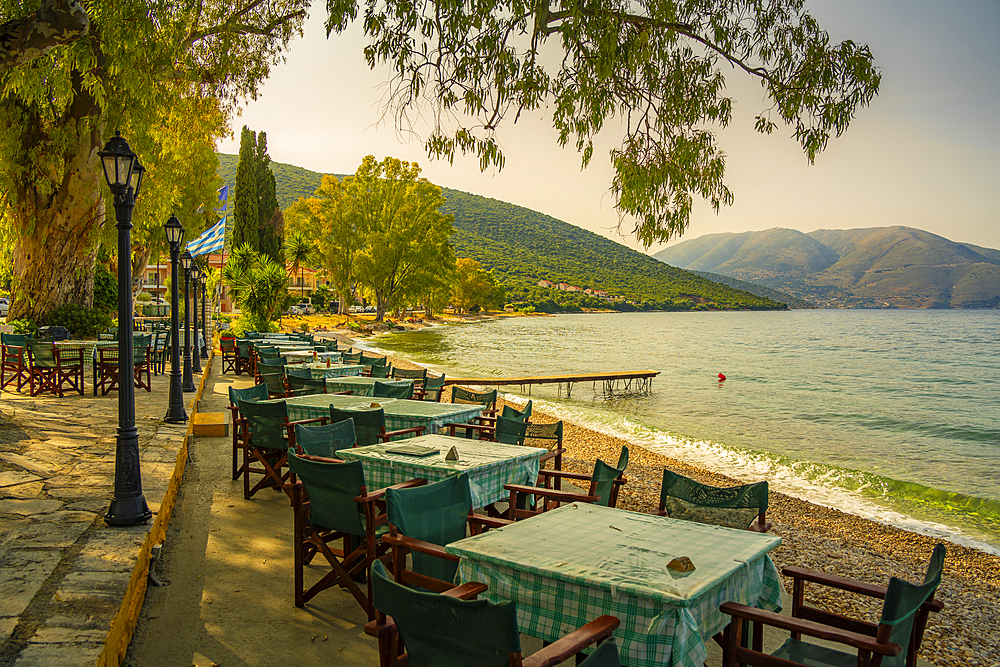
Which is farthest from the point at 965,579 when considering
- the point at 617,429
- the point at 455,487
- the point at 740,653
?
the point at 617,429

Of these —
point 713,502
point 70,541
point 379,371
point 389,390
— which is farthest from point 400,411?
point 379,371

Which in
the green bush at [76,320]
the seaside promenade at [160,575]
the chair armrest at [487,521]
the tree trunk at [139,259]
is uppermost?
the tree trunk at [139,259]

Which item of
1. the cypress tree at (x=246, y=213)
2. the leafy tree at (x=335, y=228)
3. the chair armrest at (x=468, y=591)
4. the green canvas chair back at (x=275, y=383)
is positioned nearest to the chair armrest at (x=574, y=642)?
the chair armrest at (x=468, y=591)

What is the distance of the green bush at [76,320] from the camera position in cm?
1433

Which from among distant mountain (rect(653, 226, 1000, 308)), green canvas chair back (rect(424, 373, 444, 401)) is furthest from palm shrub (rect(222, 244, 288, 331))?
distant mountain (rect(653, 226, 1000, 308))

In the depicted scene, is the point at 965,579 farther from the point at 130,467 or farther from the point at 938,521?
the point at 130,467

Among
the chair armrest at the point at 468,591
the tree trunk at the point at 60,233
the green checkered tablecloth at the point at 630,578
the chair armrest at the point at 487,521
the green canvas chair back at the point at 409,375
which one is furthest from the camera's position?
the tree trunk at the point at 60,233

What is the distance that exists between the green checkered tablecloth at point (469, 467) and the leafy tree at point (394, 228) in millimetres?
50605

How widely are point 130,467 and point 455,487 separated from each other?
2395 mm

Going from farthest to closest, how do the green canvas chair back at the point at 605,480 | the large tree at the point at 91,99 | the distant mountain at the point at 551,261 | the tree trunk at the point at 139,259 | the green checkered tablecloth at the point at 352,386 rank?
the distant mountain at the point at 551,261, the tree trunk at the point at 139,259, the green checkered tablecloth at the point at 352,386, the large tree at the point at 91,99, the green canvas chair back at the point at 605,480

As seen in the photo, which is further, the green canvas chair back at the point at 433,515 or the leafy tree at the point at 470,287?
the leafy tree at the point at 470,287

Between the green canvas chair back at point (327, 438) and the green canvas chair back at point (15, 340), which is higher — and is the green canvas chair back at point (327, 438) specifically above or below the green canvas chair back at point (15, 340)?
below

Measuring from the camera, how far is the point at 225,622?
3.39m

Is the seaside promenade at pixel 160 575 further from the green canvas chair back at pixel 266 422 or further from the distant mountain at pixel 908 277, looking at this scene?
the distant mountain at pixel 908 277
